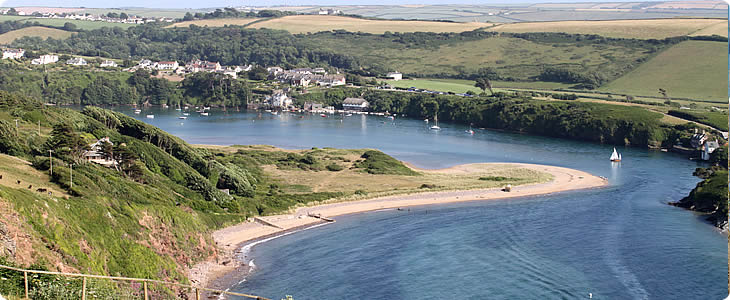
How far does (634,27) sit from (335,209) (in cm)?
10883

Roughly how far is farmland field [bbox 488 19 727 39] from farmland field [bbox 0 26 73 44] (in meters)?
96.6

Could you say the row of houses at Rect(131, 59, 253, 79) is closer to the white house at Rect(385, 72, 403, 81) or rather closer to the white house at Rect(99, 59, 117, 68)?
the white house at Rect(99, 59, 117, 68)

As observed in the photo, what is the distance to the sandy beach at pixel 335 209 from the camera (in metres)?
29.1

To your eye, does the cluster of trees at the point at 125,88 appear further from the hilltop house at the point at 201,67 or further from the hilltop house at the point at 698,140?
the hilltop house at the point at 698,140

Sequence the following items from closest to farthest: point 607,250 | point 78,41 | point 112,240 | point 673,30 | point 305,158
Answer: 1. point 112,240
2. point 607,250
3. point 305,158
4. point 673,30
5. point 78,41

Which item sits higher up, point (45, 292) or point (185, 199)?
point (45, 292)

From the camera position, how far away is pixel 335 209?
40781 mm

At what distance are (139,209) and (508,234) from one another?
16429 mm

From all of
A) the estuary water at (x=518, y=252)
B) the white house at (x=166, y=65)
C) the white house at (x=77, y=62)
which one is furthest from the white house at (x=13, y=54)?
the estuary water at (x=518, y=252)

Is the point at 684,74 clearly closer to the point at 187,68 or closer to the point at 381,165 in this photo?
the point at 381,165

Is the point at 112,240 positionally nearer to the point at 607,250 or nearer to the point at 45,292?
the point at 45,292

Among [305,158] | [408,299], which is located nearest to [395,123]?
[305,158]

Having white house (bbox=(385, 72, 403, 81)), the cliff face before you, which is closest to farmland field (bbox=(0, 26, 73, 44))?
white house (bbox=(385, 72, 403, 81))

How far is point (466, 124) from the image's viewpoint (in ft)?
312
